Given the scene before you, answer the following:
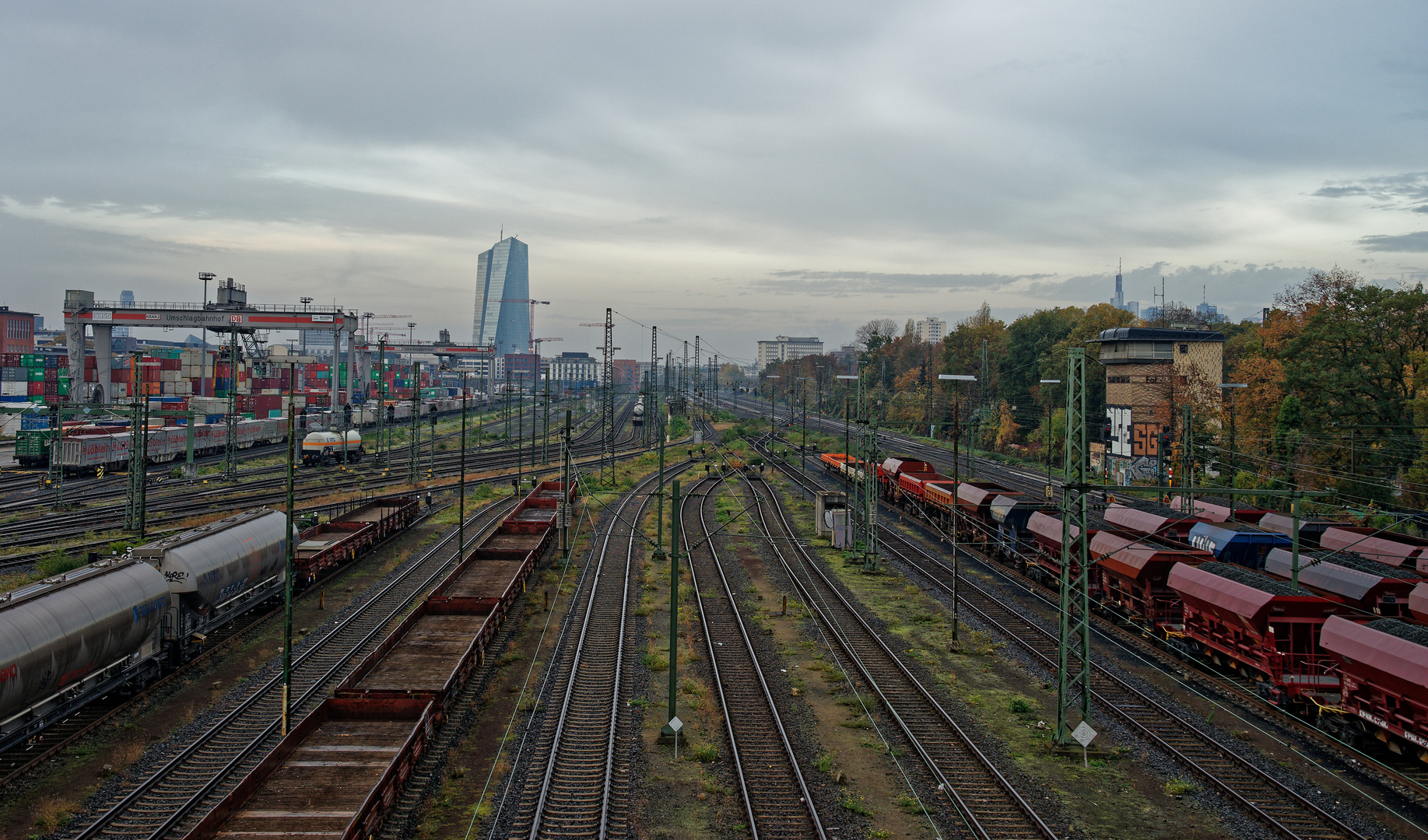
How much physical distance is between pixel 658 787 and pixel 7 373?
190415mm

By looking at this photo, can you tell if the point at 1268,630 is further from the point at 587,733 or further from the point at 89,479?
the point at 89,479

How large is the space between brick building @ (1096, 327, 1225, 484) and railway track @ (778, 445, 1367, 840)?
36822mm

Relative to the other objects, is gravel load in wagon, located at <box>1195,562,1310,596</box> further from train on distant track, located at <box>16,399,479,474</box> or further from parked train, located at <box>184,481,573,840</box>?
train on distant track, located at <box>16,399,479,474</box>

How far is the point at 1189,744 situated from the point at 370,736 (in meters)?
18.5

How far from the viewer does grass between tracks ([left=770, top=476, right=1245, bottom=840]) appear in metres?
16.0

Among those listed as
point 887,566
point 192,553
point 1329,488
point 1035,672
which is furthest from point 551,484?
point 1329,488

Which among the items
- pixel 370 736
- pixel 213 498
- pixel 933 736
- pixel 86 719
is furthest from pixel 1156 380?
pixel 213 498

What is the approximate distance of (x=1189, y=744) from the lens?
63.3 ft

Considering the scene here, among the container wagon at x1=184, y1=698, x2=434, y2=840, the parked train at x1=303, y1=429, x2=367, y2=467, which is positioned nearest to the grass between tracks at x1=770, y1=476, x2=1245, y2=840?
the container wagon at x1=184, y1=698, x2=434, y2=840

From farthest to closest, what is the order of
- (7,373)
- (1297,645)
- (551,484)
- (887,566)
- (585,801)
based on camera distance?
(7,373) → (551,484) → (887,566) → (1297,645) → (585,801)

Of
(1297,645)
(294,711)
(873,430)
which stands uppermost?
(873,430)

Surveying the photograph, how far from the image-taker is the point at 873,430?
34656mm

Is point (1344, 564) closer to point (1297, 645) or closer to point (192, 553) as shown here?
point (1297, 645)

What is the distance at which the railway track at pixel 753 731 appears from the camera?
15805mm
